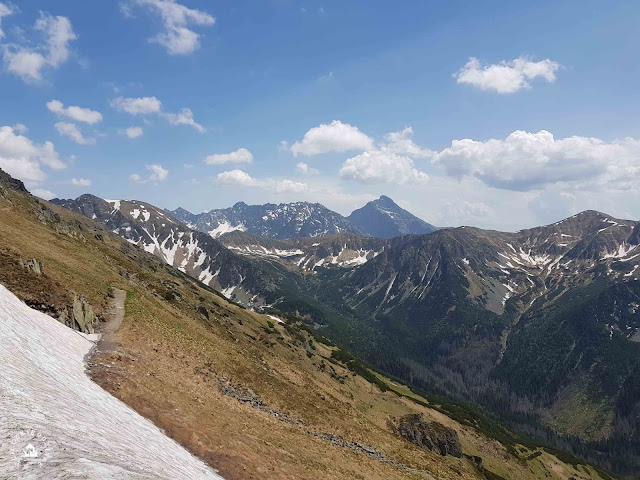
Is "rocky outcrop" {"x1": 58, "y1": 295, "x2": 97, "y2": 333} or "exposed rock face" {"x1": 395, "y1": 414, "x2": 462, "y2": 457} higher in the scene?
"rocky outcrop" {"x1": 58, "y1": 295, "x2": 97, "y2": 333}

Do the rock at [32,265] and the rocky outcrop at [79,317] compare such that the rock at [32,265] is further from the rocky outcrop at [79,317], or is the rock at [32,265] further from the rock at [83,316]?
the rocky outcrop at [79,317]

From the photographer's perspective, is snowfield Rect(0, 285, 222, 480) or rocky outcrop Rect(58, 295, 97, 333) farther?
rocky outcrop Rect(58, 295, 97, 333)

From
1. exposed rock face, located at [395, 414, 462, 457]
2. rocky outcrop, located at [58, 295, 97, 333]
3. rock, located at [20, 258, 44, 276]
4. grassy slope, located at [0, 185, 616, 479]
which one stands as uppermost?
rock, located at [20, 258, 44, 276]

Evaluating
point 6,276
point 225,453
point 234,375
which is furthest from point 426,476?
point 6,276

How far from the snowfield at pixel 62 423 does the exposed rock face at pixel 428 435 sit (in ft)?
209

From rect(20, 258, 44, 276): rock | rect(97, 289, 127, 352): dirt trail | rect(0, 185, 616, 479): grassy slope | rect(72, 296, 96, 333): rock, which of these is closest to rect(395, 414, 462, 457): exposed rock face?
rect(0, 185, 616, 479): grassy slope

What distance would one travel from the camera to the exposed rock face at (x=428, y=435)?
7206cm

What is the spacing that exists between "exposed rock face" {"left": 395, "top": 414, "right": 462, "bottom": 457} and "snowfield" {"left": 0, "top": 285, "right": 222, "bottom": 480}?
63556 mm

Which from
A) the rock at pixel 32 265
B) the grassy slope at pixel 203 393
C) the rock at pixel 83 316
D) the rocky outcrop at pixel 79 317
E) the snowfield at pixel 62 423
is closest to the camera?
the snowfield at pixel 62 423

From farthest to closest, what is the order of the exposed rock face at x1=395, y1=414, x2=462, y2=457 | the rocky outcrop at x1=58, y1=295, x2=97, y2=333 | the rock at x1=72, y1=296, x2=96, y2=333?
the exposed rock face at x1=395, y1=414, x2=462, y2=457 < the rock at x1=72, y1=296, x2=96, y2=333 < the rocky outcrop at x1=58, y1=295, x2=97, y2=333

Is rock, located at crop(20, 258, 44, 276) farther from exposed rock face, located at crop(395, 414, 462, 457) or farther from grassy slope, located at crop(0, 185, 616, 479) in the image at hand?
exposed rock face, located at crop(395, 414, 462, 457)

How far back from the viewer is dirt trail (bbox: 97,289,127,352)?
30244mm

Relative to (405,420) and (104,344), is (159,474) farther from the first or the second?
(405,420)

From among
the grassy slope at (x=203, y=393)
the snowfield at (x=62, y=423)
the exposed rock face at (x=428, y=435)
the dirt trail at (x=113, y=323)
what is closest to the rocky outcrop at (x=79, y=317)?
the dirt trail at (x=113, y=323)
